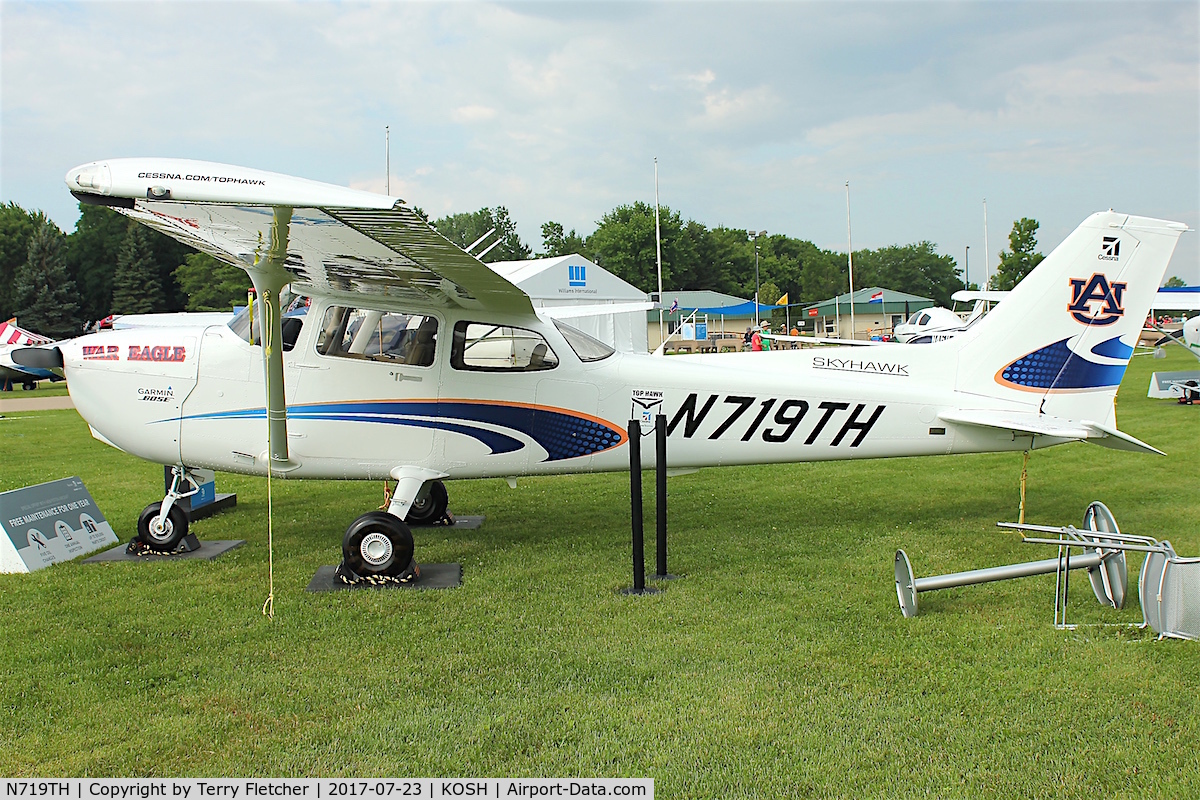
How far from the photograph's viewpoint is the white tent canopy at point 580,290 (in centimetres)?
2233

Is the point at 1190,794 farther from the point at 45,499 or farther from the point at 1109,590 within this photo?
the point at 45,499

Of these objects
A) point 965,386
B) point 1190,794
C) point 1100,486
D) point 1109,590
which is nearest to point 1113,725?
point 1190,794

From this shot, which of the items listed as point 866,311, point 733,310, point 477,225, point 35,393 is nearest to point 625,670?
point 35,393

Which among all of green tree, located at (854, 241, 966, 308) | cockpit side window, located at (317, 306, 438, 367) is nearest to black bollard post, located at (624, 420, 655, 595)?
cockpit side window, located at (317, 306, 438, 367)

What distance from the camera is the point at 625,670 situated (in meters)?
4.38

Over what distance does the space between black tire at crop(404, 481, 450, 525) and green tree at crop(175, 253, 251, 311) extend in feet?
197

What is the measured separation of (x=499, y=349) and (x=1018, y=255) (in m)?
61.6

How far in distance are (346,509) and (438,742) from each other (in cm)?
565

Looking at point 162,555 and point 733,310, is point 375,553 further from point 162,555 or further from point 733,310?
point 733,310

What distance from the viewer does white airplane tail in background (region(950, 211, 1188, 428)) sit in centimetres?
683

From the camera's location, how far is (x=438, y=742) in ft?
11.7

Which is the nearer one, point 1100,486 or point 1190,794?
point 1190,794

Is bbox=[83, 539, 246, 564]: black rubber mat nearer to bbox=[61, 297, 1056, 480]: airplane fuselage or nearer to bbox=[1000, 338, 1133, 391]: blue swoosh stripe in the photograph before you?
bbox=[61, 297, 1056, 480]: airplane fuselage

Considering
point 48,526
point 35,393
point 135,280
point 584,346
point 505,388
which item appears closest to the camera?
point 505,388
